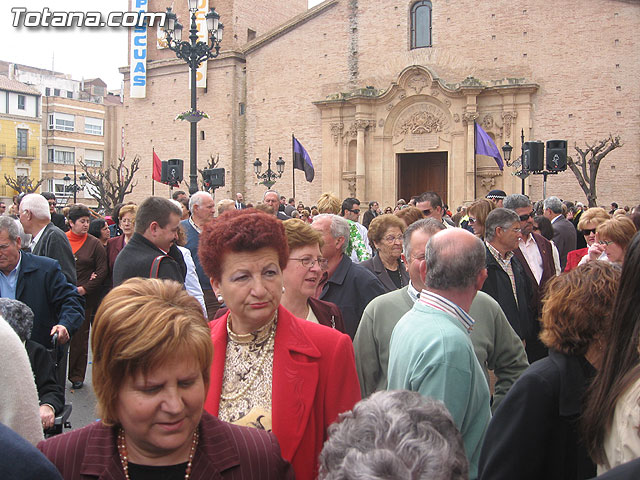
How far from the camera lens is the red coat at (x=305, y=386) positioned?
241 centimetres

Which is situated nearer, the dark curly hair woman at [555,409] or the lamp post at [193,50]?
the dark curly hair woman at [555,409]

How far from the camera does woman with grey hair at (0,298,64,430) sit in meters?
3.25

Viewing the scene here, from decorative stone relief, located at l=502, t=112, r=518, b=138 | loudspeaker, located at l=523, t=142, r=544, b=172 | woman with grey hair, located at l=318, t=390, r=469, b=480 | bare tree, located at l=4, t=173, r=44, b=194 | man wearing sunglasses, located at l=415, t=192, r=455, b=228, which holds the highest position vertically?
decorative stone relief, located at l=502, t=112, r=518, b=138

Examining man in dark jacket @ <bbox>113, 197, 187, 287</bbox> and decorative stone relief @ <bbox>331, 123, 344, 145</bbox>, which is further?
decorative stone relief @ <bbox>331, 123, 344, 145</bbox>

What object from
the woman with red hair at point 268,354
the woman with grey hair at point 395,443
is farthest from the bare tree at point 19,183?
the woman with grey hair at point 395,443

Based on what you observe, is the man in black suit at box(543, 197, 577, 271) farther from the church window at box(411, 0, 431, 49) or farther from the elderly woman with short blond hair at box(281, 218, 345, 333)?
the church window at box(411, 0, 431, 49)

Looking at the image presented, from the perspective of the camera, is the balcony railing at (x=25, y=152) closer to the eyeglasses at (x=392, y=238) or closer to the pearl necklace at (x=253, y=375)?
the eyeglasses at (x=392, y=238)

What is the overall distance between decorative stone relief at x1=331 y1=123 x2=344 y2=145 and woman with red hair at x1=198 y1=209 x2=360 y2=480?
85.2ft

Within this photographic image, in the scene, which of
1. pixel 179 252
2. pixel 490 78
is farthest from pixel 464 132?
pixel 179 252

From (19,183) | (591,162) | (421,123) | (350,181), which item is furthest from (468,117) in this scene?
(19,183)

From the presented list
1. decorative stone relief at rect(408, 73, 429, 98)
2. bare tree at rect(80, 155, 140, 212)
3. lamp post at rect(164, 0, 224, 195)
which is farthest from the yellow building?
lamp post at rect(164, 0, 224, 195)

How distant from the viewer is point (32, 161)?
54938mm

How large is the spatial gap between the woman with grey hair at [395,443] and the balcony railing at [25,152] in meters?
58.7

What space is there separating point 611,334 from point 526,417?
425 millimetres
